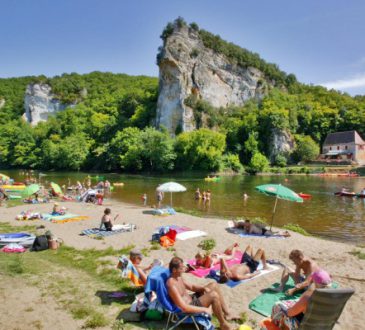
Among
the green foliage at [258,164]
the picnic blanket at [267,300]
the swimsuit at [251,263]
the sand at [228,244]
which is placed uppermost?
the green foliage at [258,164]

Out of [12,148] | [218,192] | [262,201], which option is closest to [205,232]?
[262,201]

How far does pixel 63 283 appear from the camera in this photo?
25.3 ft

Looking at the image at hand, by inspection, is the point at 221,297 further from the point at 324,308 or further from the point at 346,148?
the point at 346,148

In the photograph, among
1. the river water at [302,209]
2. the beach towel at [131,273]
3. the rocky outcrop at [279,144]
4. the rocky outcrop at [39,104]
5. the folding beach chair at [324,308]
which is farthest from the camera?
the rocky outcrop at [39,104]

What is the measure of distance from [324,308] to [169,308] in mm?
2546

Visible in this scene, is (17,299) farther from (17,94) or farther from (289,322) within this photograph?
(17,94)

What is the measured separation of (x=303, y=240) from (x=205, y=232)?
13.4ft

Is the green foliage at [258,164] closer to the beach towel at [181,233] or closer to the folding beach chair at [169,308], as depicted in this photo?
the beach towel at [181,233]

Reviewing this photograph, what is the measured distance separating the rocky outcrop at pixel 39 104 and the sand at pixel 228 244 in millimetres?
94152

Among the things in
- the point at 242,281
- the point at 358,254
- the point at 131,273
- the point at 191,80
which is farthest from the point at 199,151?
the point at 131,273

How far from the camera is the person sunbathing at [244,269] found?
8062mm

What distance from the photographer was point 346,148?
2761 inches

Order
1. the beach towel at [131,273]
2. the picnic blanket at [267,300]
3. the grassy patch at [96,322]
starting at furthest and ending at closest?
1. the beach towel at [131,273]
2. the picnic blanket at [267,300]
3. the grassy patch at [96,322]

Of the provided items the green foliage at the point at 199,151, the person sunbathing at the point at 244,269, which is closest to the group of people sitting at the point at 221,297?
the person sunbathing at the point at 244,269
